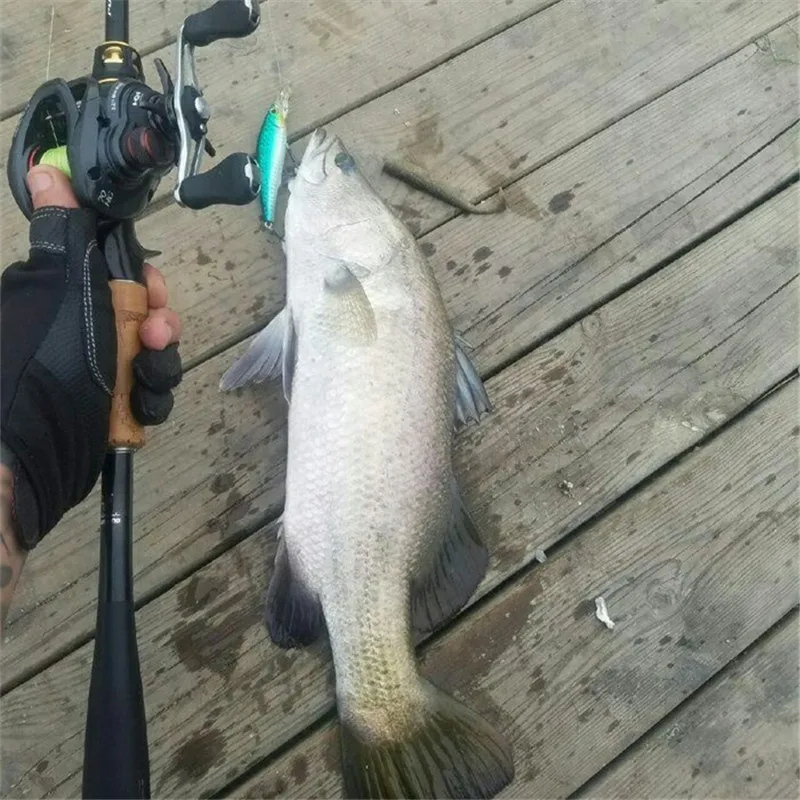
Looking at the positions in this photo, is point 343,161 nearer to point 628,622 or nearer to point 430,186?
point 430,186

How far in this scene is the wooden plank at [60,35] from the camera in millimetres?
1869

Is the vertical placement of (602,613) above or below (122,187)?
below

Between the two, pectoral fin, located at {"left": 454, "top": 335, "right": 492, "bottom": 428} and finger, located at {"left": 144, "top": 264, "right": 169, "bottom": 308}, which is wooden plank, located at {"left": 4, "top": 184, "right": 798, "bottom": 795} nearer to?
pectoral fin, located at {"left": 454, "top": 335, "right": 492, "bottom": 428}

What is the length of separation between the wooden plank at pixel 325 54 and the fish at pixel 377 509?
45cm

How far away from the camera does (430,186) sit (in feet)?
6.18

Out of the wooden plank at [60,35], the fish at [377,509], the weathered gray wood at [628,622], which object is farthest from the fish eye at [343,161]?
the weathered gray wood at [628,622]

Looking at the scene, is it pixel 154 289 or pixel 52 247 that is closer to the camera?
pixel 52 247

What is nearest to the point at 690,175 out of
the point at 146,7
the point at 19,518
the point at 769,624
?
the point at 769,624

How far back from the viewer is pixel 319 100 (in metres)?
1.94

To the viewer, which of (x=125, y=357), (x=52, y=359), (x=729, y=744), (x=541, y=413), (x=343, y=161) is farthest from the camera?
Result: (x=541, y=413)

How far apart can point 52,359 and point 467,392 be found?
0.77 metres

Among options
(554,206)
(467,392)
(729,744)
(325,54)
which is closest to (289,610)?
(467,392)

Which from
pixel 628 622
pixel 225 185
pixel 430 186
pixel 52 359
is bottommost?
pixel 628 622

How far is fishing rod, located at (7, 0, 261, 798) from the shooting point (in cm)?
116
